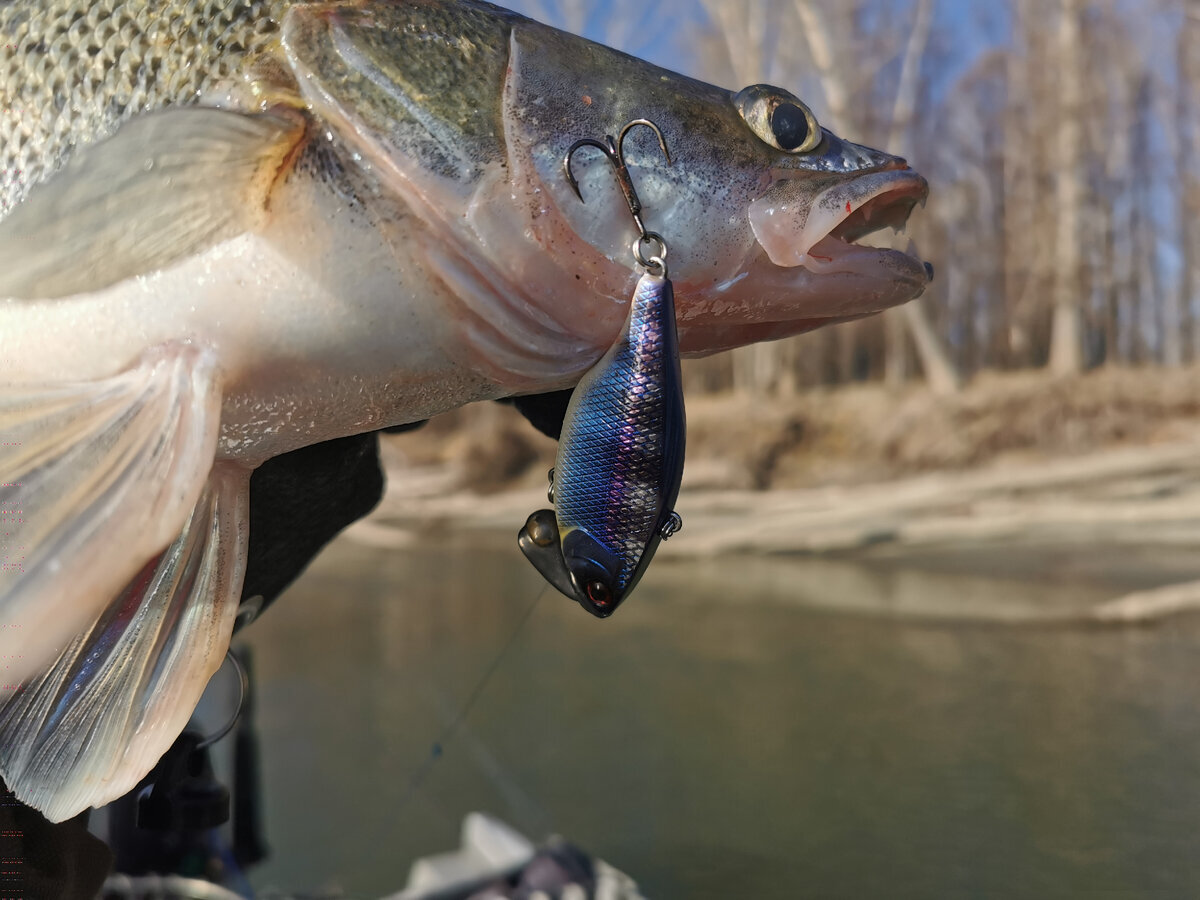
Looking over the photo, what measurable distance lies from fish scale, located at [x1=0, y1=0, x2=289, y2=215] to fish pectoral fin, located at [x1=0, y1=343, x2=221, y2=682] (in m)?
0.14

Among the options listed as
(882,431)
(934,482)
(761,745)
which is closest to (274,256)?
(761,745)

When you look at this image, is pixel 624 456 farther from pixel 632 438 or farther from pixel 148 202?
pixel 148 202

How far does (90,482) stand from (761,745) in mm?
2408

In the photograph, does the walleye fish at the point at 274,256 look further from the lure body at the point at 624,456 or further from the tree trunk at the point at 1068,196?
the tree trunk at the point at 1068,196

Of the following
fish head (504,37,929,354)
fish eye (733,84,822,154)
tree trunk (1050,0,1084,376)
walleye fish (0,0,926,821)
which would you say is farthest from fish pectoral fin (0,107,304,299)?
tree trunk (1050,0,1084,376)

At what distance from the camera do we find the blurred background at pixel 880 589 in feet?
6.79

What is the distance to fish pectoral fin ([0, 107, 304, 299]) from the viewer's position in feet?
1.46

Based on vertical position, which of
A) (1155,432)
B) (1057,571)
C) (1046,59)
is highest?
(1046,59)

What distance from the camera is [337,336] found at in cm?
47

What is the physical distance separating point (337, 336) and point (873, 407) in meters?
3.94

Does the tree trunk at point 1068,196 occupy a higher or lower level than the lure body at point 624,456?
higher

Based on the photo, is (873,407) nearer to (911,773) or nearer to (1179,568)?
(1179,568)

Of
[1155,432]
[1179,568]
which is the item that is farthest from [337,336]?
[1155,432]

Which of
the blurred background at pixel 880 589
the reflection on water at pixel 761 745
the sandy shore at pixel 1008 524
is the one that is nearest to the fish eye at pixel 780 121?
the blurred background at pixel 880 589
